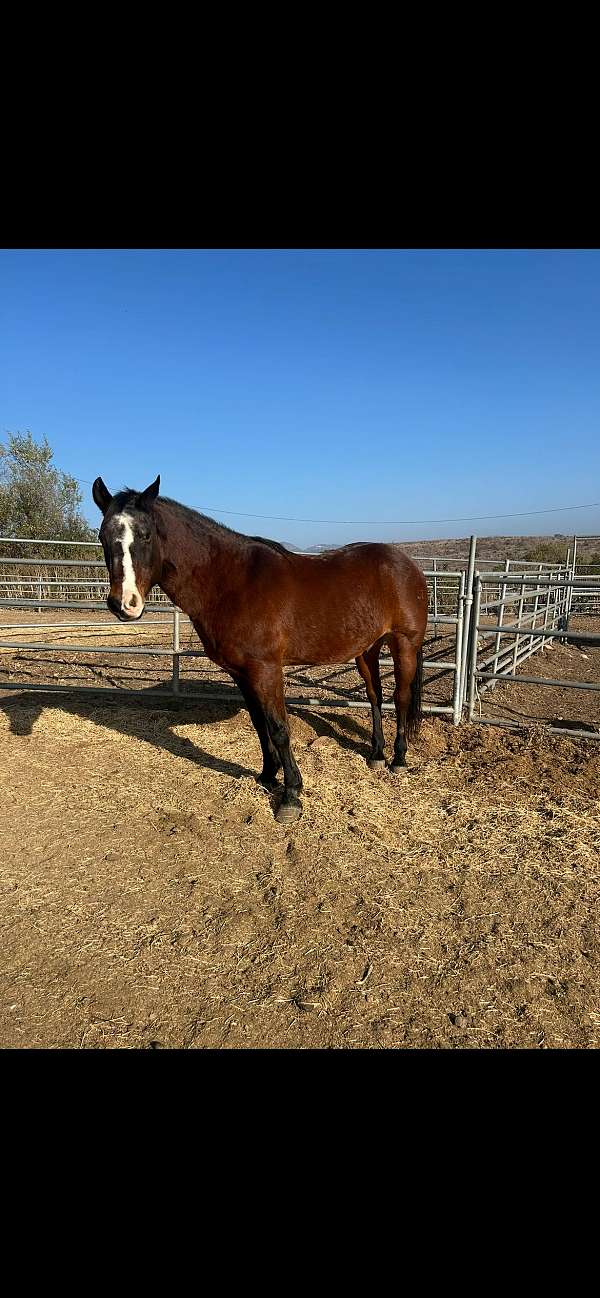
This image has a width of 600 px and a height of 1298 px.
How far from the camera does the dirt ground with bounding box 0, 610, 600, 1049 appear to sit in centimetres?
177

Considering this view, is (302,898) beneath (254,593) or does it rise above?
beneath

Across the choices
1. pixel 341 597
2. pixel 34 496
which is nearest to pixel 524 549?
pixel 34 496

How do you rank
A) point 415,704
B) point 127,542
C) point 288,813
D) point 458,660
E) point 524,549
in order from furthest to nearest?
1. point 524,549
2. point 458,660
3. point 415,704
4. point 288,813
5. point 127,542

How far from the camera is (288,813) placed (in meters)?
3.22

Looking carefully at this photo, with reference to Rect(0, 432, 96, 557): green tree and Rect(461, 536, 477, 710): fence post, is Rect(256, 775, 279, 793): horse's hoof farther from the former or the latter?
Rect(0, 432, 96, 557): green tree

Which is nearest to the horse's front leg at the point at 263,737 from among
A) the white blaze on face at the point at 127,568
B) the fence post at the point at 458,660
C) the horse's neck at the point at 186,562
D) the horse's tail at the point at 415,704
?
the horse's neck at the point at 186,562

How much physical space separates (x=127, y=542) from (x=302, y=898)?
192 centimetres

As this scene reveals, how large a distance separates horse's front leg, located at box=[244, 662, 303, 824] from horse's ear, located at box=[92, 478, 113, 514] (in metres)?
1.19

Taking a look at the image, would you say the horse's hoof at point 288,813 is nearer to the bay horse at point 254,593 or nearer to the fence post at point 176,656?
the bay horse at point 254,593

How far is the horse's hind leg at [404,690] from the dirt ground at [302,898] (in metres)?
0.23

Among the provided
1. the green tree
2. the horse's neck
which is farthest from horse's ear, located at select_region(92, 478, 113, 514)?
the green tree

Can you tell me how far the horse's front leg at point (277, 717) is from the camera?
3291mm

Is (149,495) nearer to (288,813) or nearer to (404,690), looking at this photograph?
(288,813)
